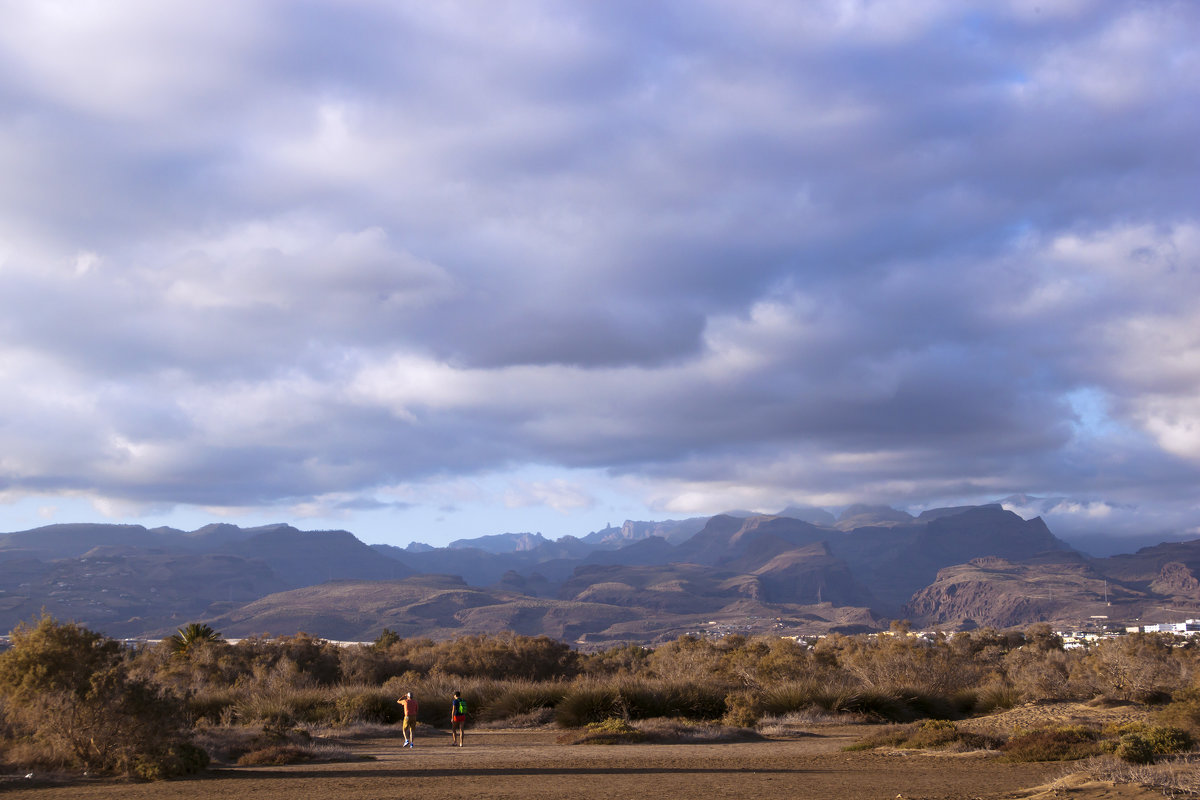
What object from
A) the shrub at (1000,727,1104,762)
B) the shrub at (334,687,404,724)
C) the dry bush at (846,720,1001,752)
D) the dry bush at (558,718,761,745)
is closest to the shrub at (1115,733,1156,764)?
the shrub at (1000,727,1104,762)

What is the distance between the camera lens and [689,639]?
6075 centimetres

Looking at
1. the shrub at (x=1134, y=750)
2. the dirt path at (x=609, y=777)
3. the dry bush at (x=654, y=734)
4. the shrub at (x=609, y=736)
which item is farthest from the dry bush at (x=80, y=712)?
the shrub at (x=1134, y=750)

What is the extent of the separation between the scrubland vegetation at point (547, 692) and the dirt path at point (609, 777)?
1.43m

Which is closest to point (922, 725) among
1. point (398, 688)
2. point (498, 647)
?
point (398, 688)

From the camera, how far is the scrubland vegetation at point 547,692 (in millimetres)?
19109

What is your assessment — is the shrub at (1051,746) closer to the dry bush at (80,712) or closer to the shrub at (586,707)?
the shrub at (586,707)

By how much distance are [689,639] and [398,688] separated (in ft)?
89.0

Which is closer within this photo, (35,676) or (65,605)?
(35,676)

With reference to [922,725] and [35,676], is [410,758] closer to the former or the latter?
[35,676]

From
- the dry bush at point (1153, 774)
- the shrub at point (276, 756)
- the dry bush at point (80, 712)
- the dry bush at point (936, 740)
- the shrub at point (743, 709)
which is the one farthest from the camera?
the shrub at point (743, 709)

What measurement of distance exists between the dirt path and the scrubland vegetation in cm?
143

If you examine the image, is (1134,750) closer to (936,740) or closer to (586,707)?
(936,740)

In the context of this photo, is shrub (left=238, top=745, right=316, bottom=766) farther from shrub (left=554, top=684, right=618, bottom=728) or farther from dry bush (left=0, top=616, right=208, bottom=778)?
shrub (left=554, top=684, right=618, bottom=728)

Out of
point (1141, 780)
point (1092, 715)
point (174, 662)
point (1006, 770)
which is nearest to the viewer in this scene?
point (1141, 780)
